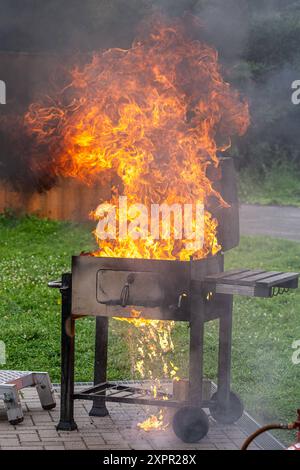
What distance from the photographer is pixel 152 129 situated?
603 centimetres

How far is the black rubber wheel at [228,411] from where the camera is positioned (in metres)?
5.92

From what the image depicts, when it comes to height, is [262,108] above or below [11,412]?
above

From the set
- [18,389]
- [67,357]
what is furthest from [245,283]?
[18,389]

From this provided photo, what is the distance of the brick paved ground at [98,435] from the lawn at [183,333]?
0.81 meters

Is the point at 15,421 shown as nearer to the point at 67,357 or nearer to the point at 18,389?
the point at 18,389

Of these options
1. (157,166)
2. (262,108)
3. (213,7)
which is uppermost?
(213,7)

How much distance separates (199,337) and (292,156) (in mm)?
11117

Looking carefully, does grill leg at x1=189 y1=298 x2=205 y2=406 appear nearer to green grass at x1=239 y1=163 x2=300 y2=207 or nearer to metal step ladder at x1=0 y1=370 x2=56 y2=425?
metal step ladder at x1=0 y1=370 x2=56 y2=425

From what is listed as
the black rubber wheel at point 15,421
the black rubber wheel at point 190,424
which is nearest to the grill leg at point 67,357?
the black rubber wheel at point 15,421

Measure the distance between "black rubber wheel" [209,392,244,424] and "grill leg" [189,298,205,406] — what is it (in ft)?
1.25

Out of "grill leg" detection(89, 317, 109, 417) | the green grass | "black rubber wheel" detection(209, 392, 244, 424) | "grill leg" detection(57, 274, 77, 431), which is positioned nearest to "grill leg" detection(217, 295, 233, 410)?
"black rubber wheel" detection(209, 392, 244, 424)

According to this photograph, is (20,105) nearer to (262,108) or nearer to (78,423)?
(262,108)

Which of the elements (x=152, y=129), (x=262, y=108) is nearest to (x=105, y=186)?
(x=262, y=108)
